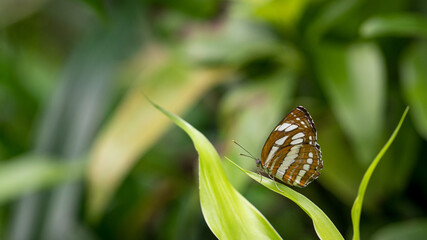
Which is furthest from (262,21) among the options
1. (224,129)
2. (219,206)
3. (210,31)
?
(219,206)

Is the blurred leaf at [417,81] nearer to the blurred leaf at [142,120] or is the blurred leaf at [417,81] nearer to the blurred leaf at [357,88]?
the blurred leaf at [357,88]

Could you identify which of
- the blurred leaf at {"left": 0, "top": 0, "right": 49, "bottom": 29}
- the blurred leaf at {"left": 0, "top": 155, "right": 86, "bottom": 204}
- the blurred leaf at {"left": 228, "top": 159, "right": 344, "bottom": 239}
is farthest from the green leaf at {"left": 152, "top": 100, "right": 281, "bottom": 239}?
the blurred leaf at {"left": 0, "top": 0, "right": 49, "bottom": 29}

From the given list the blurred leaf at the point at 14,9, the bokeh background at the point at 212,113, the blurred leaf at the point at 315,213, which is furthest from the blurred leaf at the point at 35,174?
the blurred leaf at the point at 14,9

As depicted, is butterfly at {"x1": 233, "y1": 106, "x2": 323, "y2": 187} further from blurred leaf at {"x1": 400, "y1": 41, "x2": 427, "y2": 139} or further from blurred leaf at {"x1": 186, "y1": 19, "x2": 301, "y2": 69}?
blurred leaf at {"x1": 186, "y1": 19, "x2": 301, "y2": 69}

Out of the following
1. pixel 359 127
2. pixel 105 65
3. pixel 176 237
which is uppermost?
pixel 359 127

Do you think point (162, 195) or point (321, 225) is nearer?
point (321, 225)

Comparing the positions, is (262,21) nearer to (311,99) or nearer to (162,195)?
(311,99)

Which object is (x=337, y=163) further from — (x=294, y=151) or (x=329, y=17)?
(x=294, y=151)

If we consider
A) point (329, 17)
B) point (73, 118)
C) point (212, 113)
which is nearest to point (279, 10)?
point (329, 17)
